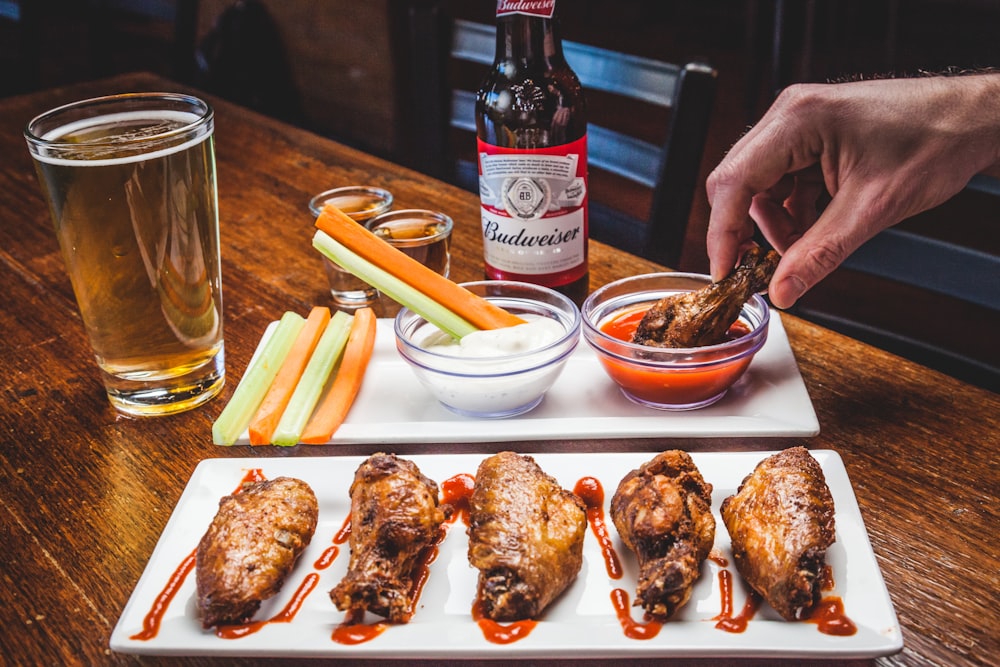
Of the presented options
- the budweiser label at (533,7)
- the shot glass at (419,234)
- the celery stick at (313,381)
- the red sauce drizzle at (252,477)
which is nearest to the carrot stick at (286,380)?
the celery stick at (313,381)

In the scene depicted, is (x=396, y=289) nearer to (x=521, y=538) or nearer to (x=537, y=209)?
(x=537, y=209)

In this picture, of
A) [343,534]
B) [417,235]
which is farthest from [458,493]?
[417,235]

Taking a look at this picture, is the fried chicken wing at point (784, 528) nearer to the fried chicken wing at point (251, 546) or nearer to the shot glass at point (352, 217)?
the fried chicken wing at point (251, 546)

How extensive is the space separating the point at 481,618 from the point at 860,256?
155cm

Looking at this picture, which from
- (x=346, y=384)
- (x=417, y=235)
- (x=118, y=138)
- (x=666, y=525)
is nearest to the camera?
(x=666, y=525)

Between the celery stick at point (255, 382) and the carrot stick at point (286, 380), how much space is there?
14mm

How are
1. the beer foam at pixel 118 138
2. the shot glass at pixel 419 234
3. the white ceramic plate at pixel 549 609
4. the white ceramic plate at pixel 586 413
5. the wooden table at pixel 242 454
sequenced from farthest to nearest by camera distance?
the shot glass at pixel 419 234, the white ceramic plate at pixel 586 413, the beer foam at pixel 118 138, the wooden table at pixel 242 454, the white ceramic plate at pixel 549 609

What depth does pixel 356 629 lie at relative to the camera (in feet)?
3.70

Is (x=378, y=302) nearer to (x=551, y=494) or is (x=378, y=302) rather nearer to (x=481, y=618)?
(x=551, y=494)

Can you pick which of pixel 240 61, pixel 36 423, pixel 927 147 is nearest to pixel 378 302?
pixel 36 423

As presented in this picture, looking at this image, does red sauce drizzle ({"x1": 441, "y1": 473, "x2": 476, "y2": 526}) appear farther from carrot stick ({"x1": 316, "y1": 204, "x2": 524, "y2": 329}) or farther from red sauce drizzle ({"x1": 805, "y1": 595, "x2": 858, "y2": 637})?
red sauce drizzle ({"x1": 805, "y1": 595, "x2": 858, "y2": 637})

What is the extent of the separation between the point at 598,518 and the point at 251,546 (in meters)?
0.52

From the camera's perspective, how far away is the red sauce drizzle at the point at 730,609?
112cm

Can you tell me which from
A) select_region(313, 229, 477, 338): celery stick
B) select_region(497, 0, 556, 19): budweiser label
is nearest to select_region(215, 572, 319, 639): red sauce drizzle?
select_region(313, 229, 477, 338): celery stick
